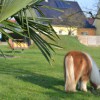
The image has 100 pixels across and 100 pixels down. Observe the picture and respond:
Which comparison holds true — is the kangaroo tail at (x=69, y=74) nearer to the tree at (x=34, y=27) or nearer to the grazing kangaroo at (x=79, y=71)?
the grazing kangaroo at (x=79, y=71)

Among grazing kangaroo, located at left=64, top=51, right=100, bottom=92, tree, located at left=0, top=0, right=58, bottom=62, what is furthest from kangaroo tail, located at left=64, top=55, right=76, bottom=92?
tree, located at left=0, top=0, right=58, bottom=62

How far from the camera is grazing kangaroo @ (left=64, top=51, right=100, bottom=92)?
9188 millimetres

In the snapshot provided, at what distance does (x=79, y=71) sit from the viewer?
930 centimetres

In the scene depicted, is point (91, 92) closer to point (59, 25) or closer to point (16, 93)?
point (16, 93)

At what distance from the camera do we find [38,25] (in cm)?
553

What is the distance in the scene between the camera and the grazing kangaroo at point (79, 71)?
9188mm

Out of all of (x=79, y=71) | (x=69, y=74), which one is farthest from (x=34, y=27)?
(x=79, y=71)

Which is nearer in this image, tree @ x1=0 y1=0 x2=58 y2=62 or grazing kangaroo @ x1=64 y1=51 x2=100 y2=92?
tree @ x1=0 y1=0 x2=58 y2=62

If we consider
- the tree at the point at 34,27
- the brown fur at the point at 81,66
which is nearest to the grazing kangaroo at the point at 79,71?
the brown fur at the point at 81,66

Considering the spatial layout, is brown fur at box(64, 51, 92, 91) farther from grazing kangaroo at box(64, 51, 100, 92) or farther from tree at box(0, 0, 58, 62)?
tree at box(0, 0, 58, 62)

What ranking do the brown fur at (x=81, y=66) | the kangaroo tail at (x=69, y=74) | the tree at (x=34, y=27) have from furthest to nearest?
the brown fur at (x=81, y=66) < the kangaroo tail at (x=69, y=74) < the tree at (x=34, y=27)

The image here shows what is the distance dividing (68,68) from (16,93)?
1.49 meters

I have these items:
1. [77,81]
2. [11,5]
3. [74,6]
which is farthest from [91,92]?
[74,6]

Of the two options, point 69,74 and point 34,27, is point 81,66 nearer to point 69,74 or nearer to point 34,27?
point 69,74
